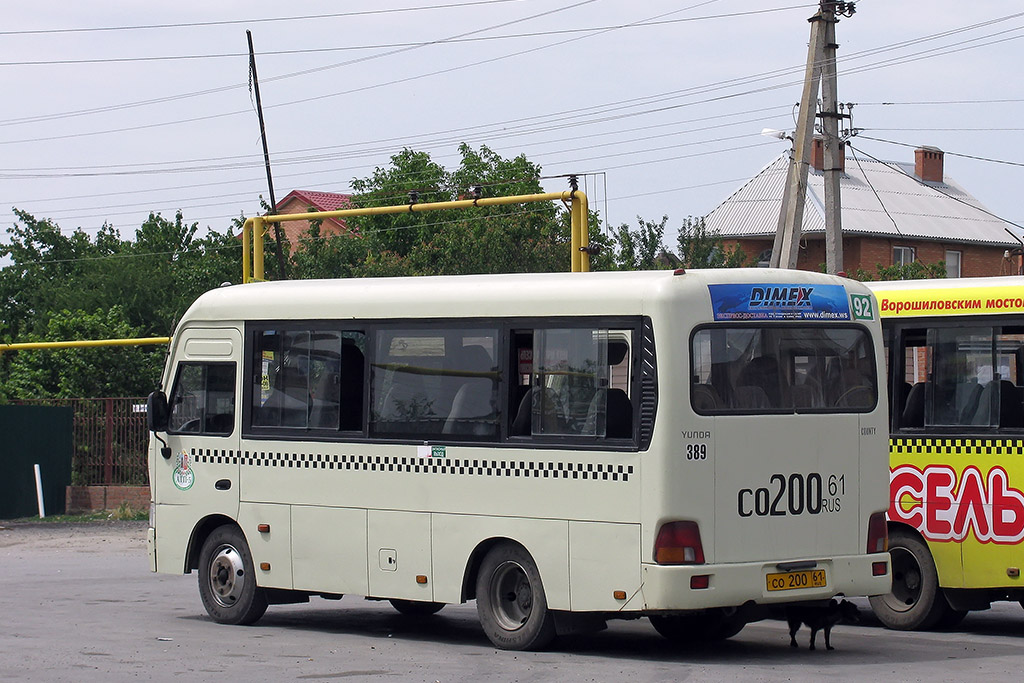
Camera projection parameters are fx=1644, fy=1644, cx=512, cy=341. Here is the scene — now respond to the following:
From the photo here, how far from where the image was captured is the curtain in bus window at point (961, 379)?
13.3 m

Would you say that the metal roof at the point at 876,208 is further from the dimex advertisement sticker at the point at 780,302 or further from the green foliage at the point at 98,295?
the dimex advertisement sticker at the point at 780,302

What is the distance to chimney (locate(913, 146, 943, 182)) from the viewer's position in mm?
78188

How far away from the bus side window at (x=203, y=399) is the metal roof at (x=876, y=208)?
52553mm

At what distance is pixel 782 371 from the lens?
11812mm

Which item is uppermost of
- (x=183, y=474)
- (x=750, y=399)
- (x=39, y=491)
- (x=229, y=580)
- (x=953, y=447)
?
(x=750, y=399)

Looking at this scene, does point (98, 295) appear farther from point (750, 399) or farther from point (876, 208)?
point (750, 399)

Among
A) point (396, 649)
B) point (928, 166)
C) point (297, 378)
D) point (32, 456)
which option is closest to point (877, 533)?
point (396, 649)

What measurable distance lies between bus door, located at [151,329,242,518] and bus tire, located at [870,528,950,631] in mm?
5607

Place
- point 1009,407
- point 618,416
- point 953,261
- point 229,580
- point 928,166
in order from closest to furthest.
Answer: point 618,416 → point 1009,407 → point 229,580 → point 953,261 → point 928,166

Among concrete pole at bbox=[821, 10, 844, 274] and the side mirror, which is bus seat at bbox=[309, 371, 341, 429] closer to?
the side mirror

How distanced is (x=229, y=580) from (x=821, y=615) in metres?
5.25

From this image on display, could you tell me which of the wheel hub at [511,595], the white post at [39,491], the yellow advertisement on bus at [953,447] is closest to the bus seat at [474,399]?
the wheel hub at [511,595]

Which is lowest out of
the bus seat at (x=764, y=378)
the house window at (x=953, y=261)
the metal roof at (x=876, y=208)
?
the bus seat at (x=764, y=378)

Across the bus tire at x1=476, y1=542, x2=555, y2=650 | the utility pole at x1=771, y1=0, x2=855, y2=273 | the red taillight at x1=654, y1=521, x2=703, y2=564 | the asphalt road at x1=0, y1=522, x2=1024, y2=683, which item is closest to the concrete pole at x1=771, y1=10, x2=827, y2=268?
the utility pole at x1=771, y1=0, x2=855, y2=273
